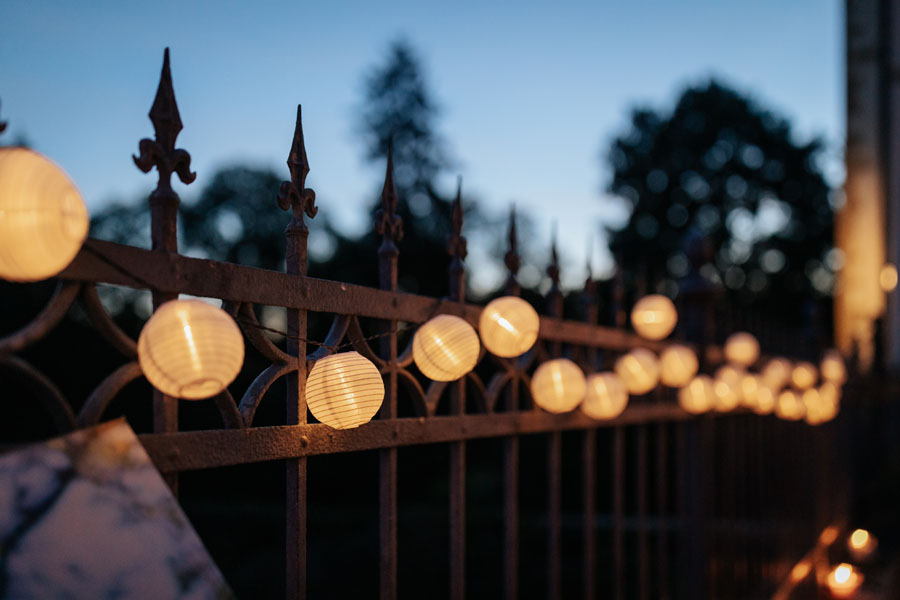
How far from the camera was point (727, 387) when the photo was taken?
4.85 meters

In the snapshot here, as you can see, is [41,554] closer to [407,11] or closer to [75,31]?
[75,31]

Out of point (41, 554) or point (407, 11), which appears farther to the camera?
point (407, 11)

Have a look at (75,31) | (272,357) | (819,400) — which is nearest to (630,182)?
(819,400)

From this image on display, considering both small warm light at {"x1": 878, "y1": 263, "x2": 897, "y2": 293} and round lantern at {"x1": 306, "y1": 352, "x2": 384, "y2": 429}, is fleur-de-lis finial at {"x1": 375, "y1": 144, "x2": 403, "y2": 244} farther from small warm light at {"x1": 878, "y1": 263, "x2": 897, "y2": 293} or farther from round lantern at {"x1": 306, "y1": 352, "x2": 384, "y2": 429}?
small warm light at {"x1": 878, "y1": 263, "x2": 897, "y2": 293}

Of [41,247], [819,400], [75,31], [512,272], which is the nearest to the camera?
[41,247]

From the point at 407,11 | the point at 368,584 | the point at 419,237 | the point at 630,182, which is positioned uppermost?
the point at 407,11

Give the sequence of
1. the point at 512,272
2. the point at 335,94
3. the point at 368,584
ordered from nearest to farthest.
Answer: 1. the point at 512,272
2. the point at 368,584
3. the point at 335,94

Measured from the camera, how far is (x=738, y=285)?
2088 centimetres

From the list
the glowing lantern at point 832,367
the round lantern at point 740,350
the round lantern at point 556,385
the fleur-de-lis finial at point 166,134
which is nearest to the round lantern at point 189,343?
the fleur-de-lis finial at point 166,134

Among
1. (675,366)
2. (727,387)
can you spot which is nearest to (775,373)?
(727,387)

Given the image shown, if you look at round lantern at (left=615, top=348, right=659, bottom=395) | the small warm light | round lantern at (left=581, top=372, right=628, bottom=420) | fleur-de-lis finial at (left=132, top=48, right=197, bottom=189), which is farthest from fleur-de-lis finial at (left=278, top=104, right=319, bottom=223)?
the small warm light

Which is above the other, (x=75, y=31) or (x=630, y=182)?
(x=630, y=182)

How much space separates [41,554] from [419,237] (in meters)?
16.3

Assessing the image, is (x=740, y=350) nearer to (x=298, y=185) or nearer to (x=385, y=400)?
(x=385, y=400)
